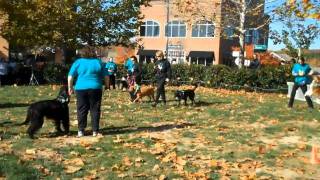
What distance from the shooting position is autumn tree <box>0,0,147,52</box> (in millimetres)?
27328

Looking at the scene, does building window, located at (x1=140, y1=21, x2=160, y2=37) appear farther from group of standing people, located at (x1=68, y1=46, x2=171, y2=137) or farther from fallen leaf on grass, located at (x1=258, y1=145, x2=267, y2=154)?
fallen leaf on grass, located at (x1=258, y1=145, x2=267, y2=154)

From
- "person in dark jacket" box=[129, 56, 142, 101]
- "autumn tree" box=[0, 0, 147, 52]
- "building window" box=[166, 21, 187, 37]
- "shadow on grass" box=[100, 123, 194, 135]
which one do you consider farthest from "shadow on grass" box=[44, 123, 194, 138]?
"building window" box=[166, 21, 187, 37]

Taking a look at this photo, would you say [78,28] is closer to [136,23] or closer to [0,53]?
[136,23]

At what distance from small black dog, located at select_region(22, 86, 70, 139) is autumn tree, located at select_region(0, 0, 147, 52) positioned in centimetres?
1785

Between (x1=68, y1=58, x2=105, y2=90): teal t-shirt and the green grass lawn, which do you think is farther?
(x1=68, y1=58, x2=105, y2=90): teal t-shirt

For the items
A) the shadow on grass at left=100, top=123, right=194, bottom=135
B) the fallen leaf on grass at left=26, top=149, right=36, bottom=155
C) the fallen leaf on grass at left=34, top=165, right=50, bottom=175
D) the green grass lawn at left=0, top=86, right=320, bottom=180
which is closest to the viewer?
the fallen leaf on grass at left=34, top=165, right=50, bottom=175

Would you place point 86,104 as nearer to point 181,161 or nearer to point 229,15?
point 181,161

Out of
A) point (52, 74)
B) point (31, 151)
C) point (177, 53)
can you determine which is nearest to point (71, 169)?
point (31, 151)

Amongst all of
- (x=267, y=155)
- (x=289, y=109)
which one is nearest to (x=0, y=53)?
(x=289, y=109)

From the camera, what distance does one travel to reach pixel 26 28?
27875 millimetres

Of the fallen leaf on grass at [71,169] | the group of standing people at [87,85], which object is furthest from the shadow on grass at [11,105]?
the fallen leaf on grass at [71,169]

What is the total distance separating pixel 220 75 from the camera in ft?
91.4

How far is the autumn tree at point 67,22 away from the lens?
1076 inches

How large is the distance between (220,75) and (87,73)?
1865 cm
